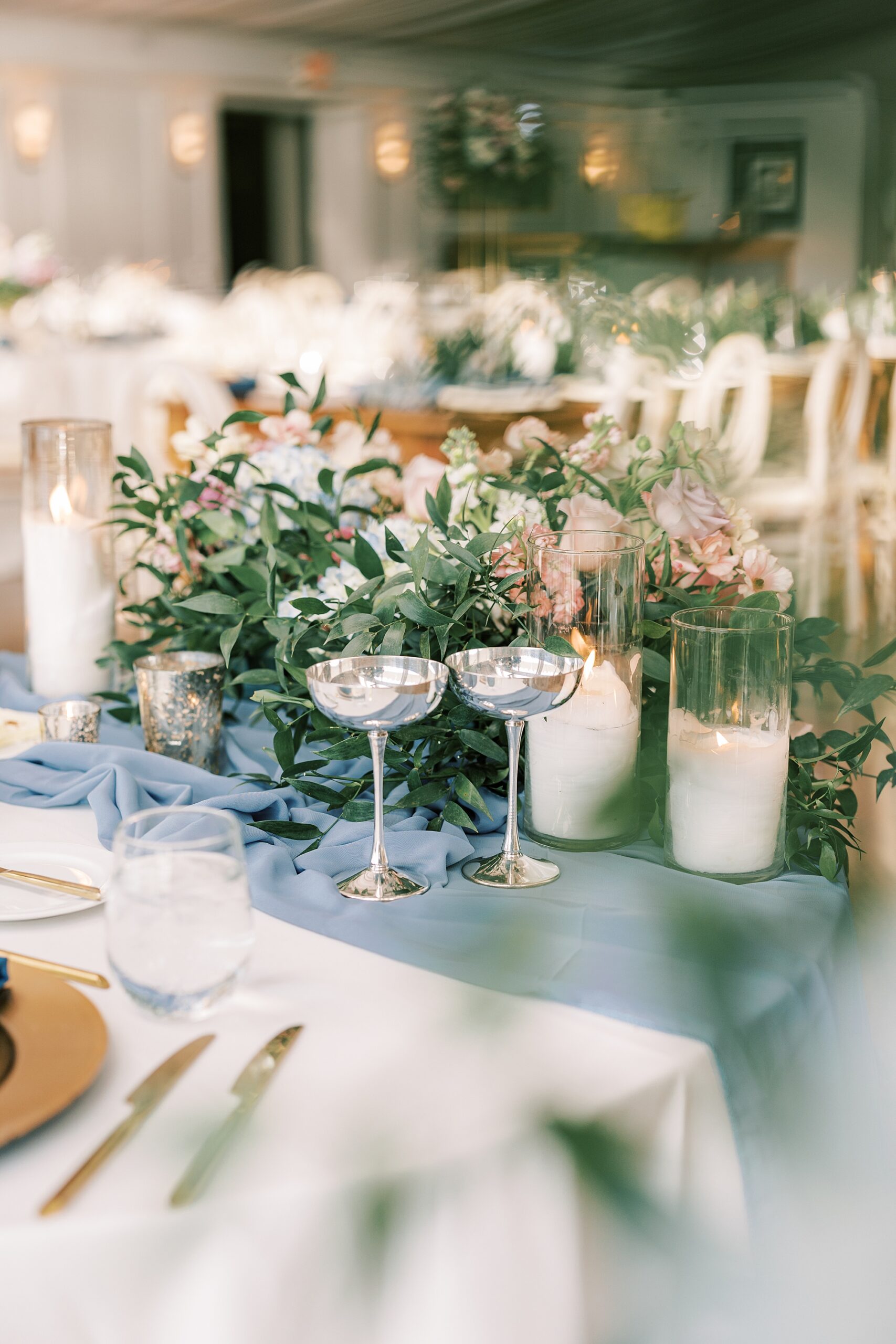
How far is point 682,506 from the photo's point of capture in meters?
0.84

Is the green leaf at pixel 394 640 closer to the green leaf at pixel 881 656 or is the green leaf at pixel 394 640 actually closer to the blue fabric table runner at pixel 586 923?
the blue fabric table runner at pixel 586 923

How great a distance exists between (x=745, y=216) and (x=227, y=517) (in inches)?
36.2

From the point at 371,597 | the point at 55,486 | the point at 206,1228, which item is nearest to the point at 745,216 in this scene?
the point at 206,1228

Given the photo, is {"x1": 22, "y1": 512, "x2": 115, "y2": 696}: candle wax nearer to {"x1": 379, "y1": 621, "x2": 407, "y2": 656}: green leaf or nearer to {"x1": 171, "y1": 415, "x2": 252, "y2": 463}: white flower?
{"x1": 171, "y1": 415, "x2": 252, "y2": 463}: white flower

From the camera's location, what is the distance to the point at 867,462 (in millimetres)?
248

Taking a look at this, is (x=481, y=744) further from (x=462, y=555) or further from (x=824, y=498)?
(x=824, y=498)

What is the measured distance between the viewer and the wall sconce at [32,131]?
8398 millimetres

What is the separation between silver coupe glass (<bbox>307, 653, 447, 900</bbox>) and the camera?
72 centimetres

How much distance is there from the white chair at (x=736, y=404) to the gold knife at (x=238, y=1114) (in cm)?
18

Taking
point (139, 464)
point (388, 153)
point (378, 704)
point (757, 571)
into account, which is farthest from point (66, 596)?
point (388, 153)

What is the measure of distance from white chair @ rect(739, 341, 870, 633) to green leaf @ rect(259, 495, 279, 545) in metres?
0.81

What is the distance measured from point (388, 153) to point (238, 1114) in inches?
378

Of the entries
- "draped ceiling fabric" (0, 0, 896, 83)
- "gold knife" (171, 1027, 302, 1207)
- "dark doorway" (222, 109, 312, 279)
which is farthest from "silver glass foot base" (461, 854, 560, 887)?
"dark doorway" (222, 109, 312, 279)

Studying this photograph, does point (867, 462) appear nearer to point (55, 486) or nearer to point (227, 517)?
point (227, 517)
